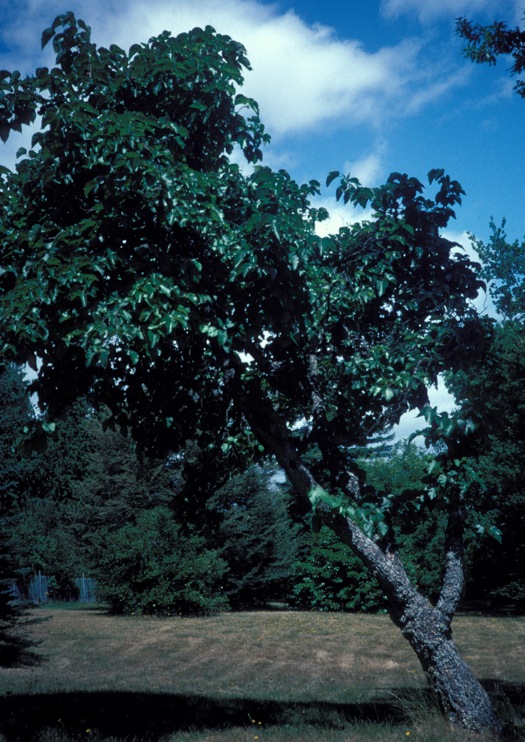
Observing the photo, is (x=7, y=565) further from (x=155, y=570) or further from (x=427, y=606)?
(x=427, y=606)

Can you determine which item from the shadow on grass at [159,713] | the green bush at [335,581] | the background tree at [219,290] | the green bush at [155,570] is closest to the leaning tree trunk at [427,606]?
the background tree at [219,290]

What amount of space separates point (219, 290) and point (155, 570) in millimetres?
16940

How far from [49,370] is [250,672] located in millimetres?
10538

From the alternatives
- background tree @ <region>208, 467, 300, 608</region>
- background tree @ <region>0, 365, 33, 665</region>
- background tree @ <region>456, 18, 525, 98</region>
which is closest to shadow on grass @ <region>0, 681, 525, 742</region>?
background tree @ <region>0, 365, 33, 665</region>

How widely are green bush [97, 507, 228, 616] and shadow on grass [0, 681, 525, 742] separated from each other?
1084 centimetres

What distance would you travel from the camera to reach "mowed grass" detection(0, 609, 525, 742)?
7715 mm

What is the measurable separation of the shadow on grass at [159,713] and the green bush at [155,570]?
10.8 m

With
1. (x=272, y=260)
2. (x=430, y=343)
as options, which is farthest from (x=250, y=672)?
(x=272, y=260)

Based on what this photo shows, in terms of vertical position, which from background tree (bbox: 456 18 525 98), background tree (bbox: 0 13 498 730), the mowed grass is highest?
background tree (bbox: 456 18 525 98)

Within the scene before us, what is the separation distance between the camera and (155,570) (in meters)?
21.9

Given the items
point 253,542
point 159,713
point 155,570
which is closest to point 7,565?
point 159,713

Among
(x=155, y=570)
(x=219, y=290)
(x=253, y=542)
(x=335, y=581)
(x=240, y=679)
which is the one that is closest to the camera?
(x=219, y=290)

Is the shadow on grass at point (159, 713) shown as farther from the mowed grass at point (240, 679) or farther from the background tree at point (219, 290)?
the background tree at point (219, 290)

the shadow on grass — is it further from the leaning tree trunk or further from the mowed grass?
the leaning tree trunk
